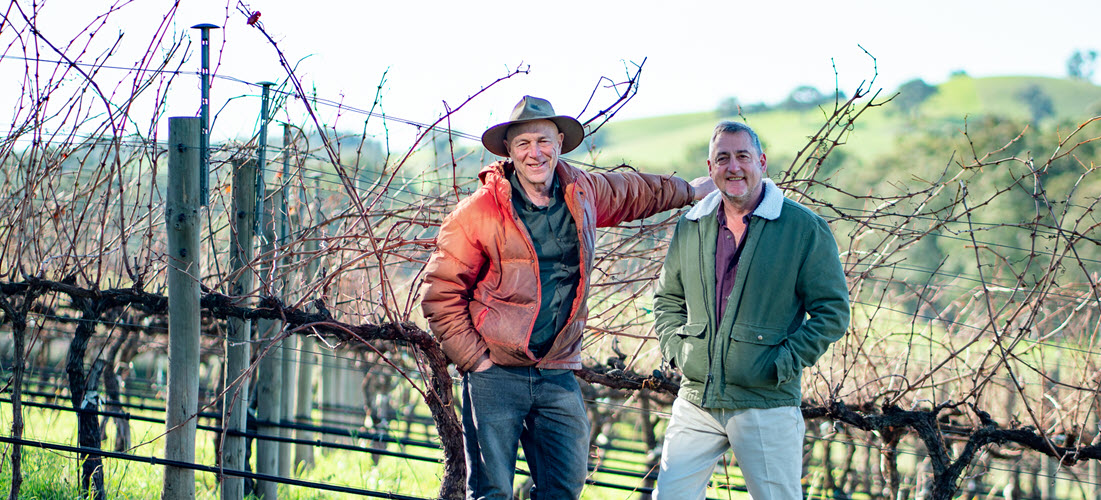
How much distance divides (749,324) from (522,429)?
874 mm

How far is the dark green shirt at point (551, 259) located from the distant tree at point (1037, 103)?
11552 cm

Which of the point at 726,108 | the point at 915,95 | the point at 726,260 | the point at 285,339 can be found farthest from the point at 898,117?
the point at 726,260

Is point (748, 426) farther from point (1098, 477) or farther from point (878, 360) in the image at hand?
point (1098, 477)

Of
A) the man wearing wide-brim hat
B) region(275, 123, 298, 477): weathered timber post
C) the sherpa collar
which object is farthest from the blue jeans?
region(275, 123, 298, 477): weathered timber post

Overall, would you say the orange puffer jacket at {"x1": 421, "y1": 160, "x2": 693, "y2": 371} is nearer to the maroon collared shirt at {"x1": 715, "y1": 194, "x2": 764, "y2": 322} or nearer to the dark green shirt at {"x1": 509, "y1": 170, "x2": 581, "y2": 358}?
the dark green shirt at {"x1": 509, "y1": 170, "x2": 581, "y2": 358}

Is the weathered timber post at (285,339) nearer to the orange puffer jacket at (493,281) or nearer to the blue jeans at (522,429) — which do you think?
the orange puffer jacket at (493,281)

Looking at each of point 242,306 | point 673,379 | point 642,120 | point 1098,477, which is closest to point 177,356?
point 242,306

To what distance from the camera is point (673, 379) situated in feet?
15.4

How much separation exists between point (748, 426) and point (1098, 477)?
38.9ft

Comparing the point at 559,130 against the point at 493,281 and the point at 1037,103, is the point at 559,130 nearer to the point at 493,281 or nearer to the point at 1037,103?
the point at 493,281

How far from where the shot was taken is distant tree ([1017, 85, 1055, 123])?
105062 mm

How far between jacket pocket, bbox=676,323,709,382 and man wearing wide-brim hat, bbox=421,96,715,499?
14.5 inches

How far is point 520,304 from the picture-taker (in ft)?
10.4

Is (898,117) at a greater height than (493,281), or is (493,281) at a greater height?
(898,117)
